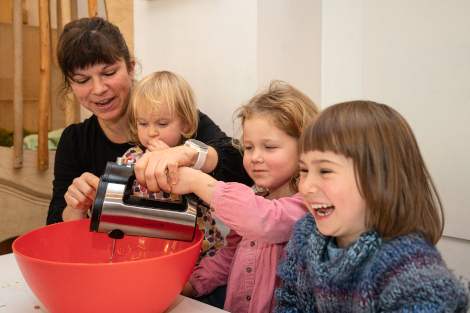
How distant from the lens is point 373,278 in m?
0.67

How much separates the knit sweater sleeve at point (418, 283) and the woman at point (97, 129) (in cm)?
51

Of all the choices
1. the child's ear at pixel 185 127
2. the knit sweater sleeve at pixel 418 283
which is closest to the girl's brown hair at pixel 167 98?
the child's ear at pixel 185 127

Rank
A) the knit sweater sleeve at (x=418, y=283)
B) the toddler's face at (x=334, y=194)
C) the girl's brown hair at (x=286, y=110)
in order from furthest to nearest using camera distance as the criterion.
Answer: the girl's brown hair at (x=286, y=110) < the toddler's face at (x=334, y=194) < the knit sweater sleeve at (x=418, y=283)

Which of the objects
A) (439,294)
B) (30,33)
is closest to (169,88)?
(439,294)

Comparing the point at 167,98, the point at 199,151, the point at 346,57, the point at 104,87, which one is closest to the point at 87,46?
the point at 104,87

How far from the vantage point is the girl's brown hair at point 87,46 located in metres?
1.27

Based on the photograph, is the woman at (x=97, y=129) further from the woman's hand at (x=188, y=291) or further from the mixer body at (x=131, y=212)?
A: the woman's hand at (x=188, y=291)

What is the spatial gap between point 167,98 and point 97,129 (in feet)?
1.27

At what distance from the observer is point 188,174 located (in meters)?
0.91

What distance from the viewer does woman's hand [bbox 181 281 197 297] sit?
3.60 feet

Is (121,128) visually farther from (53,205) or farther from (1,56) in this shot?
(1,56)

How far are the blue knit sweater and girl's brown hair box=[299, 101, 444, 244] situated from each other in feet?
0.11

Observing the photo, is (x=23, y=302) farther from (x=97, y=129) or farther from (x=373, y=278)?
(x=97, y=129)

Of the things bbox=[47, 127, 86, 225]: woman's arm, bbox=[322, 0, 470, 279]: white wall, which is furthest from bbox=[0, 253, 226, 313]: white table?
bbox=[322, 0, 470, 279]: white wall
